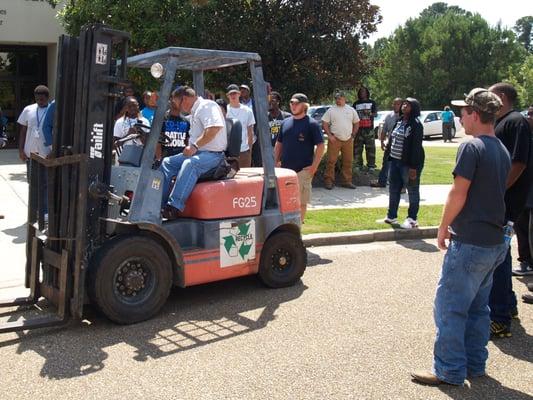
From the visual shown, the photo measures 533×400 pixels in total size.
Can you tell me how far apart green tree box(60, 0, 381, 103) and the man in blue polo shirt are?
6.38 m

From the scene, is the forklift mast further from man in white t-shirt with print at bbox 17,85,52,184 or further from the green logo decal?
man in white t-shirt with print at bbox 17,85,52,184

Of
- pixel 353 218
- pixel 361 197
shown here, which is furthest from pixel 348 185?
pixel 353 218

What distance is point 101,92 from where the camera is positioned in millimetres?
5195

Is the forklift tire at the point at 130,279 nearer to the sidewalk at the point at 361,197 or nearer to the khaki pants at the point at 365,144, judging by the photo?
the sidewalk at the point at 361,197

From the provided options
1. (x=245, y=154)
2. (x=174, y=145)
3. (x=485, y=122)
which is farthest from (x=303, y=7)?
(x=485, y=122)

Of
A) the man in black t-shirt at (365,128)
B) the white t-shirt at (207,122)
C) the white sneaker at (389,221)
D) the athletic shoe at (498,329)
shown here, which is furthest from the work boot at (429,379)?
the man in black t-shirt at (365,128)

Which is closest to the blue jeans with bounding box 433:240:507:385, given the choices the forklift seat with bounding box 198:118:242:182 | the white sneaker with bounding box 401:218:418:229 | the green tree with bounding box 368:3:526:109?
the forklift seat with bounding box 198:118:242:182

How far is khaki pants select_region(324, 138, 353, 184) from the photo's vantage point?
40.8ft

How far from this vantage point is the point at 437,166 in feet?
58.1

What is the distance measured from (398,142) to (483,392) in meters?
5.36

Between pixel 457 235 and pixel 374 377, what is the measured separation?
45.6 inches

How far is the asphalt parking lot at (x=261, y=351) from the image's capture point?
4.13 m

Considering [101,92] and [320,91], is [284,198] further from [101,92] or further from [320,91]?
[320,91]

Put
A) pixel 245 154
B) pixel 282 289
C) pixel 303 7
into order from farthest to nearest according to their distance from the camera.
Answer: pixel 303 7 < pixel 245 154 < pixel 282 289
